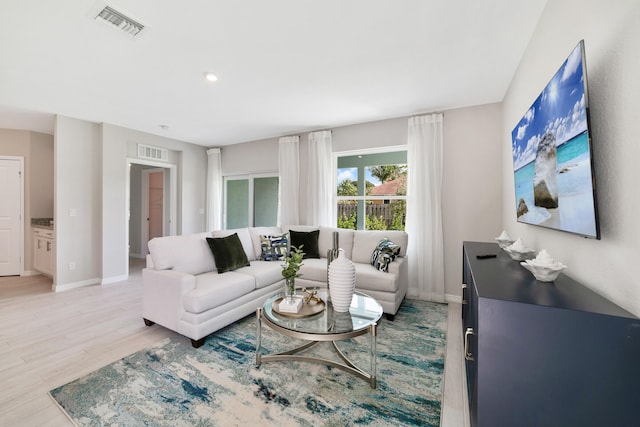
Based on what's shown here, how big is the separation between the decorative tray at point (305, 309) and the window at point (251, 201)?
3.23 meters

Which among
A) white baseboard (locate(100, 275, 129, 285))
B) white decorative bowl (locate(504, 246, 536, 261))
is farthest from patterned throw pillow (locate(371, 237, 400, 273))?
white baseboard (locate(100, 275, 129, 285))

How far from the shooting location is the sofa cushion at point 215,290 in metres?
2.31

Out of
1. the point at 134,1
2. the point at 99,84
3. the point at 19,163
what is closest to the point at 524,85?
the point at 134,1

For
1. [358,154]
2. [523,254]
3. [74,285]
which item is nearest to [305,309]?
[523,254]

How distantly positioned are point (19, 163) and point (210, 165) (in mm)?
3080

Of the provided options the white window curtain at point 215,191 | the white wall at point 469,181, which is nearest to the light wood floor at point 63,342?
the white wall at point 469,181

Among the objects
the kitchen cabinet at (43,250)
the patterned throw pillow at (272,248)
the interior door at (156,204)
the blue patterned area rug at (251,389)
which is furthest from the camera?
the interior door at (156,204)

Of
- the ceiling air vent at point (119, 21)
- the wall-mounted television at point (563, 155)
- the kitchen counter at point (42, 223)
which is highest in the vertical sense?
the ceiling air vent at point (119, 21)

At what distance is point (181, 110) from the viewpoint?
3.64 meters

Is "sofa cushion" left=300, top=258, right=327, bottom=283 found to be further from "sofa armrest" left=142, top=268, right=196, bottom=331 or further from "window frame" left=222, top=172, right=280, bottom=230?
"window frame" left=222, top=172, right=280, bottom=230

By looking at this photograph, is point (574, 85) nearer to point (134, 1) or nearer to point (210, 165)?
point (134, 1)

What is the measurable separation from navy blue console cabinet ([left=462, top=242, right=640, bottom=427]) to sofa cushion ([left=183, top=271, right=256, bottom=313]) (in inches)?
82.6

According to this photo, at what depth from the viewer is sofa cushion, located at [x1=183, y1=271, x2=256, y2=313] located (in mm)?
2314

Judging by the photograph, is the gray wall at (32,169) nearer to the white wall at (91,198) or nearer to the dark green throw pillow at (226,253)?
the white wall at (91,198)
